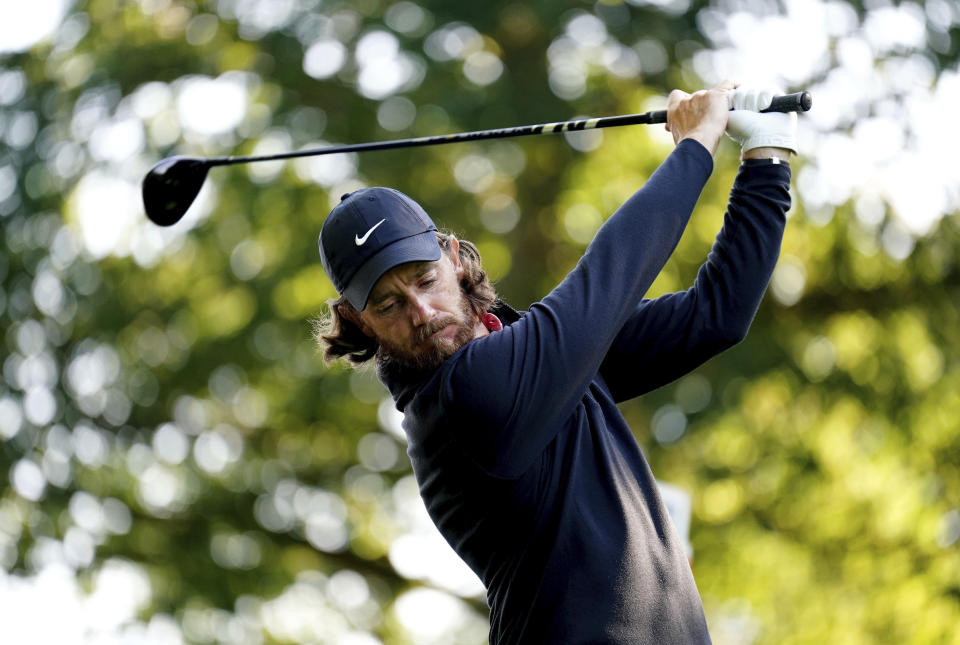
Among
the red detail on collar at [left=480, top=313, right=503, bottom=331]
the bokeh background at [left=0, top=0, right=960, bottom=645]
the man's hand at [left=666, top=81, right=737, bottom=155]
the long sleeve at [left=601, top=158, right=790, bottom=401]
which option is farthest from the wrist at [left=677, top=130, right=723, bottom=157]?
the bokeh background at [left=0, top=0, right=960, bottom=645]

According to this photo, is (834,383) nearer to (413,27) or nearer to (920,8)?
(920,8)

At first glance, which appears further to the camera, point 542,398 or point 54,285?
point 54,285

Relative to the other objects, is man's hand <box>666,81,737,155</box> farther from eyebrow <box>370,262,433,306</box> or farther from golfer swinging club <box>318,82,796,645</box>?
eyebrow <box>370,262,433,306</box>

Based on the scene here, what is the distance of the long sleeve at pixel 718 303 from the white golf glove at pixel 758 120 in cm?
7

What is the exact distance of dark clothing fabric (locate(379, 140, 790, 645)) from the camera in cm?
249

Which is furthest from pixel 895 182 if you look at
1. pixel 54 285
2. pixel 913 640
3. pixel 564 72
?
pixel 54 285

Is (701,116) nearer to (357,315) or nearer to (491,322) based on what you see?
(491,322)

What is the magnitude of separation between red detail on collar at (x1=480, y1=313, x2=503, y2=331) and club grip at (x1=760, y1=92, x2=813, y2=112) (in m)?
0.75

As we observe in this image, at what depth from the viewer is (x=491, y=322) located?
115 inches

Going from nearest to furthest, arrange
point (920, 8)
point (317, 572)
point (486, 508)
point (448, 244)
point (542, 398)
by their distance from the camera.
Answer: point (542, 398) → point (486, 508) → point (448, 244) → point (920, 8) → point (317, 572)

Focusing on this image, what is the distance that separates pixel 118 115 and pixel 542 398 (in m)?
7.96

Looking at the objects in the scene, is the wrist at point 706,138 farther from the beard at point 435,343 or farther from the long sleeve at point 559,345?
the beard at point 435,343

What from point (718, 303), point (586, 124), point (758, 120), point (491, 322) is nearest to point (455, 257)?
point (491, 322)

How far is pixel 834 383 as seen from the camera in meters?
9.29
